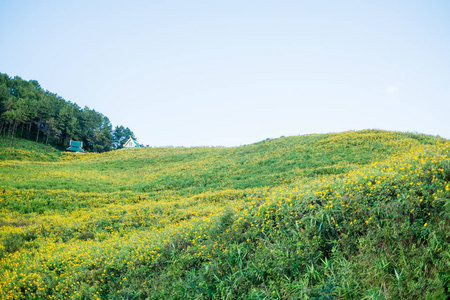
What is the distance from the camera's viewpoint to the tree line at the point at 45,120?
5436cm

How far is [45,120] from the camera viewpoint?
6088 centimetres

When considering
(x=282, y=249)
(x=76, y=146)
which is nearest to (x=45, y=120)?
(x=76, y=146)

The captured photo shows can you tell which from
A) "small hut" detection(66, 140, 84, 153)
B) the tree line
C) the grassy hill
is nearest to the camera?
the grassy hill

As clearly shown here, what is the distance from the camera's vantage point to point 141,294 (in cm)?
624

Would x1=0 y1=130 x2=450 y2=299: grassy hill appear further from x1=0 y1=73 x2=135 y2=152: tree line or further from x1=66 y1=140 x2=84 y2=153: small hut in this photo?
x1=66 y1=140 x2=84 y2=153: small hut

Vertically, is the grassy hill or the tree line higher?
the tree line

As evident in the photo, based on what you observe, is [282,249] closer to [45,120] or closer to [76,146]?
[45,120]

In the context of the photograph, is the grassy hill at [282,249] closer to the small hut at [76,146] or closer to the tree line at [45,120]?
→ the tree line at [45,120]

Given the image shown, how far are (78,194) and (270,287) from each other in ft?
62.0

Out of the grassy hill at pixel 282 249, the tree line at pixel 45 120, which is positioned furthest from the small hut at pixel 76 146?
the grassy hill at pixel 282 249

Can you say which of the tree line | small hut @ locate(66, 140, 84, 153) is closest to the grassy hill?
the tree line

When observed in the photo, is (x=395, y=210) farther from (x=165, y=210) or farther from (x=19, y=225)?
(x=19, y=225)

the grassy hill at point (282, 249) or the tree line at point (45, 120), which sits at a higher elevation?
the tree line at point (45, 120)

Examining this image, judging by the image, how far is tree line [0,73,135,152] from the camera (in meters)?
54.4
